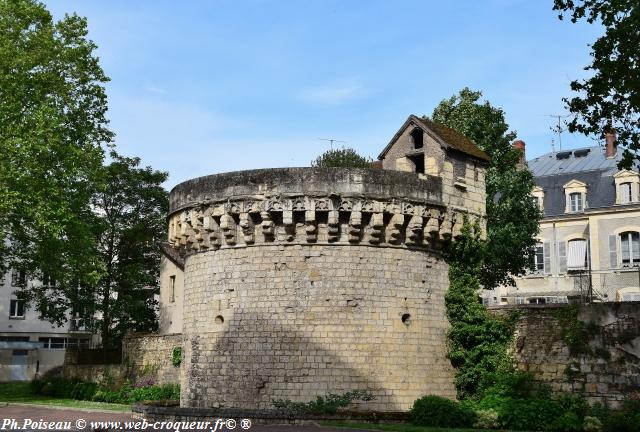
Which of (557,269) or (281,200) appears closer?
(281,200)

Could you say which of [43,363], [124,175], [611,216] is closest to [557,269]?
[611,216]

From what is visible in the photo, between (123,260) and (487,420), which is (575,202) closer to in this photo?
(123,260)

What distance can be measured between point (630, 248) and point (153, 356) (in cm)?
2436

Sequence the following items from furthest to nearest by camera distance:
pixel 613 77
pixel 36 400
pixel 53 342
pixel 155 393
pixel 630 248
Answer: pixel 53 342 < pixel 630 248 < pixel 36 400 < pixel 155 393 < pixel 613 77

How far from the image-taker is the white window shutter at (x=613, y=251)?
3862 centimetres

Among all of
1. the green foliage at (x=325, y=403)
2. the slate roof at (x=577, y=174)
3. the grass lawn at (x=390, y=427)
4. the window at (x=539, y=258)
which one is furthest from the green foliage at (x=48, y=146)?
the slate roof at (x=577, y=174)

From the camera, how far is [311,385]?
59.8 feet

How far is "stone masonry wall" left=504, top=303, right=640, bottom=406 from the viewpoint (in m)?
18.0

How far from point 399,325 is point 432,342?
120 cm

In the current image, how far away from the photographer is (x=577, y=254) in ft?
134

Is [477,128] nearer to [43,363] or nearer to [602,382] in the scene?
[602,382]

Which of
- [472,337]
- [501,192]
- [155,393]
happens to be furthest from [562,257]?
[155,393]

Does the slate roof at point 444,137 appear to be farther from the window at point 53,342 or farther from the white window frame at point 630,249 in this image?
the window at point 53,342

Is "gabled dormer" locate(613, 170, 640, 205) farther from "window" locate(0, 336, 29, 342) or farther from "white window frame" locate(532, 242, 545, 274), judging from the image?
"window" locate(0, 336, 29, 342)
